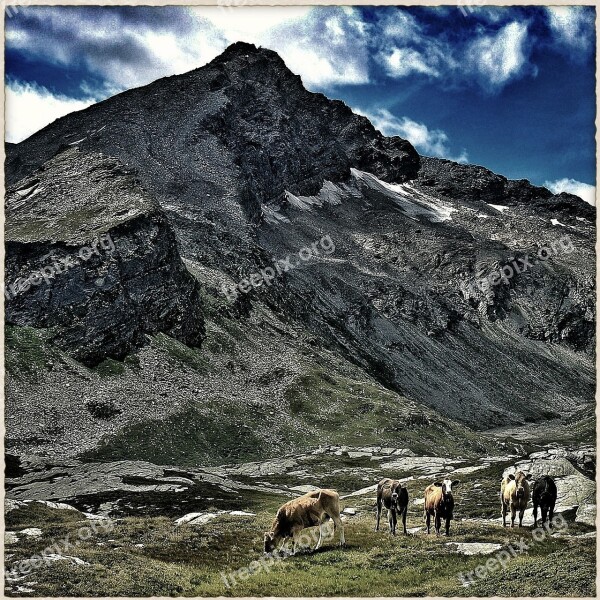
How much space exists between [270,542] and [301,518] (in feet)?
5.50

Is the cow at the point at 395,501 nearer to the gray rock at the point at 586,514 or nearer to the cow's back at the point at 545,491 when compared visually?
the cow's back at the point at 545,491

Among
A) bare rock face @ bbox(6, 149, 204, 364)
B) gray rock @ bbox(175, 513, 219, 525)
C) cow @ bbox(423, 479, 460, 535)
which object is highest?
bare rock face @ bbox(6, 149, 204, 364)

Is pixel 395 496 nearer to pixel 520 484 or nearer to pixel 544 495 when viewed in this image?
pixel 520 484

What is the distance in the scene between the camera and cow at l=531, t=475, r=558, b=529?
91.8ft

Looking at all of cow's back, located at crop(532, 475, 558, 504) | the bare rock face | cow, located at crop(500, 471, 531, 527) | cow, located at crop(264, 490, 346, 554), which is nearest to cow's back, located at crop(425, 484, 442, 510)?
cow, located at crop(500, 471, 531, 527)

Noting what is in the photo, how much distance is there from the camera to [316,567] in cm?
2325

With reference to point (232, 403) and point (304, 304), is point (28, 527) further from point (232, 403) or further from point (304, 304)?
point (304, 304)

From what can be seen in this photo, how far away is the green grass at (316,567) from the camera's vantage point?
67.7 ft

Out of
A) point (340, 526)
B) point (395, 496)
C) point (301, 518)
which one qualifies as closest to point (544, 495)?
point (395, 496)

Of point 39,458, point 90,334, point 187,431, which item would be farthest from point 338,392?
point 39,458

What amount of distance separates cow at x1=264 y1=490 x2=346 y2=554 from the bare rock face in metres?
78.1

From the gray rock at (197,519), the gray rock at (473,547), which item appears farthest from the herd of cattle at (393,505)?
the gray rock at (197,519)

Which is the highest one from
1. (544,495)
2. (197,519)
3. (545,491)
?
(545,491)

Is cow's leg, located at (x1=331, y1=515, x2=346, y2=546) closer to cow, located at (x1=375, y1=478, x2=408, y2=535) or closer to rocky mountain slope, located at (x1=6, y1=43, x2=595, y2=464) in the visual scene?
cow, located at (x1=375, y1=478, x2=408, y2=535)
